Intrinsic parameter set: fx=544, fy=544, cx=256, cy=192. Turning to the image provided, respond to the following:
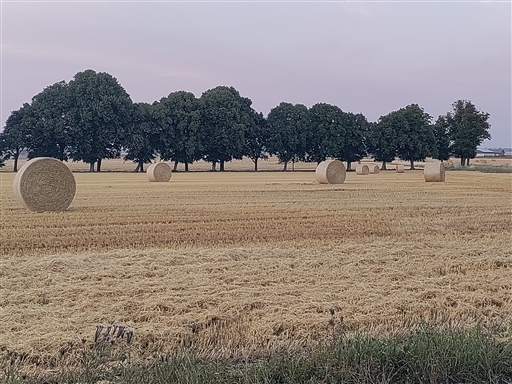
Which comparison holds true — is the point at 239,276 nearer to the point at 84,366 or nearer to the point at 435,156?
the point at 84,366

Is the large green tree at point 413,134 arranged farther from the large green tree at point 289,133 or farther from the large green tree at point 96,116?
the large green tree at point 96,116

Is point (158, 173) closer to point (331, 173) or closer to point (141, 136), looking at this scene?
point (331, 173)

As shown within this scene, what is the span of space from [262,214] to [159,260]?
22.6 feet

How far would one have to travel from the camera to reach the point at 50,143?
57156 mm

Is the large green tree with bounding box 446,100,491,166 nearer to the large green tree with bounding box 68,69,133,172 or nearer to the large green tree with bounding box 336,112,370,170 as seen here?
the large green tree with bounding box 336,112,370,170

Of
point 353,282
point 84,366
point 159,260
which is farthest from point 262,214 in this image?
point 84,366

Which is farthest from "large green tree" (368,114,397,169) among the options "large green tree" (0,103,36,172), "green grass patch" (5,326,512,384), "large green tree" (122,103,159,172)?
"green grass patch" (5,326,512,384)

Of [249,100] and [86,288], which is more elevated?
[249,100]

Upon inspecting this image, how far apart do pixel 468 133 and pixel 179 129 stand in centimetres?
4530

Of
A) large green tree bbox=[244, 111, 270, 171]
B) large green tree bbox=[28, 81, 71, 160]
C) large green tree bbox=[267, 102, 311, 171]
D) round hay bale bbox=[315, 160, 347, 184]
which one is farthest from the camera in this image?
large green tree bbox=[267, 102, 311, 171]

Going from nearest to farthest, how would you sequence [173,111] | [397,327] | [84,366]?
[84,366] < [397,327] < [173,111]

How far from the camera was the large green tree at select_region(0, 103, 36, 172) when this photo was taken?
56375 millimetres

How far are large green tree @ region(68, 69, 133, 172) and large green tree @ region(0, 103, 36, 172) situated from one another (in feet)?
14.3

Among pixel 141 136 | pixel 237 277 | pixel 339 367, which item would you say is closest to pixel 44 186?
pixel 237 277
